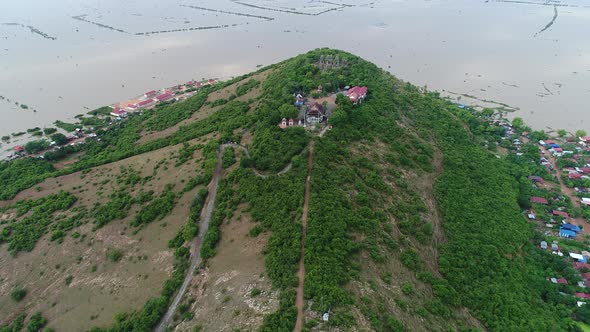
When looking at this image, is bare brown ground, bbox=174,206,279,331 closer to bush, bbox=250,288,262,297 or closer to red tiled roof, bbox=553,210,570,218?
bush, bbox=250,288,262,297

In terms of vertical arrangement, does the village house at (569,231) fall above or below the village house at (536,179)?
below

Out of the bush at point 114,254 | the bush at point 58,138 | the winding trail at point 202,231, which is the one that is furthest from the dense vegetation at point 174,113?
the bush at point 114,254

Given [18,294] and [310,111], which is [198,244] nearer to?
[18,294]

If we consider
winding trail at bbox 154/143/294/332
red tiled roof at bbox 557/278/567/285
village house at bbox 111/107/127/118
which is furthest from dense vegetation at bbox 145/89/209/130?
red tiled roof at bbox 557/278/567/285

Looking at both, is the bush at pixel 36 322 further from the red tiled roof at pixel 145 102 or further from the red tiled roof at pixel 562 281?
the red tiled roof at pixel 145 102

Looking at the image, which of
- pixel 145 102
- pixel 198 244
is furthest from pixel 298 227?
pixel 145 102

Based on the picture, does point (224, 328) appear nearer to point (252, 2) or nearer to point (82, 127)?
point (82, 127)

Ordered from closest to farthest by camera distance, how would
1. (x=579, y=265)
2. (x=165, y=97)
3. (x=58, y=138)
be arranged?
(x=579, y=265) → (x=58, y=138) → (x=165, y=97)
